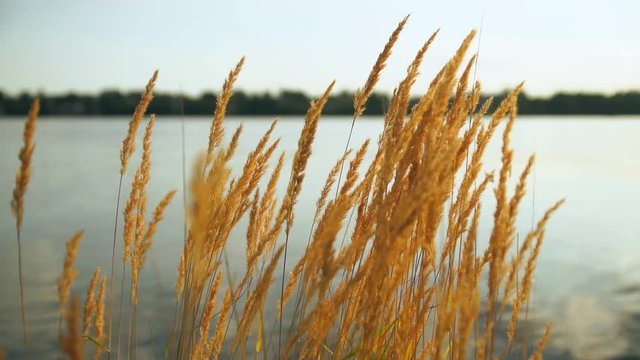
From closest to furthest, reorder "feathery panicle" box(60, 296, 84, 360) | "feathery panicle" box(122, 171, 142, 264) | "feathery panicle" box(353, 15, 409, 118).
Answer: "feathery panicle" box(60, 296, 84, 360) → "feathery panicle" box(353, 15, 409, 118) → "feathery panicle" box(122, 171, 142, 264)

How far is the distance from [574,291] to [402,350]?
497 cm

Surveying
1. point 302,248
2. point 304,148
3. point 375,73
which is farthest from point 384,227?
point 302,248

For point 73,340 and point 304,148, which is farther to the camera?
point 304,148

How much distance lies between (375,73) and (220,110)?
1.65 feet

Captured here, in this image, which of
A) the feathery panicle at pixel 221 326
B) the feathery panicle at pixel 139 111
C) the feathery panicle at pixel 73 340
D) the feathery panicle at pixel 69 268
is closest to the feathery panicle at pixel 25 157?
the feathery panicle at pixel 69 268

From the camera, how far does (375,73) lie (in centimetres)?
190

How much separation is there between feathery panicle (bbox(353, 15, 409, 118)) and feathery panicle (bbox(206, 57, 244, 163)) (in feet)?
1.33

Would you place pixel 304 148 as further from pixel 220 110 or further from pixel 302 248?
pixel 302 248

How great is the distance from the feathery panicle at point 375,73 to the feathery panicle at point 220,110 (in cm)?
41

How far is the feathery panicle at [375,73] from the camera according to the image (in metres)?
1.82

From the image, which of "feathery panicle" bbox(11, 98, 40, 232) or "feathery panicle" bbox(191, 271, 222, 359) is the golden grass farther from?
"feathery panicle" bbox(11, 98, 40, 232)

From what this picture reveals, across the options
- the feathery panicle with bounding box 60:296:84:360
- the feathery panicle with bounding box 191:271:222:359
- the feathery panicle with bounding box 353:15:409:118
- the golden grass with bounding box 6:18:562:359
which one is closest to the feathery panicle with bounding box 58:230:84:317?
the golden grass with bounding box 6:18:562:359

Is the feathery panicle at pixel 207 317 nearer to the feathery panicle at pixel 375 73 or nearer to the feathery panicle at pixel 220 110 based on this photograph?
the feathery panicle at pixel 220 110

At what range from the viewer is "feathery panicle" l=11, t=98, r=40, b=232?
1254 millimetres
